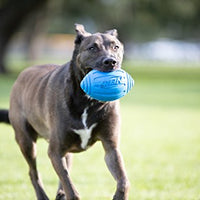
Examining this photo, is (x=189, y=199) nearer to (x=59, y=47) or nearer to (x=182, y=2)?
(x=182, y=2)

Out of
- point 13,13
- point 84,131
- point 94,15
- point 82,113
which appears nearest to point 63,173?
point 84,131

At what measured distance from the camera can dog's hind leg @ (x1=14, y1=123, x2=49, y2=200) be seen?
20.8 feet

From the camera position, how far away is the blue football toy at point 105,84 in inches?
194

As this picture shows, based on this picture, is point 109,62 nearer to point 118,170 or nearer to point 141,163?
point 118,170

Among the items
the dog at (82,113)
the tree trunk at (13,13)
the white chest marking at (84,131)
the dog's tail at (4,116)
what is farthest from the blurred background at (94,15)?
the white chest marking at (84,131)

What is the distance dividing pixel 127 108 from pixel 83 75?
10.5 meters

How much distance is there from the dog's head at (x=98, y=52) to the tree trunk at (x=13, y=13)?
21466 mm

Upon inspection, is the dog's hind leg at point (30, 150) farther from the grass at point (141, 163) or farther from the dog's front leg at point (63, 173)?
the dog's front leg at point (63, 173)

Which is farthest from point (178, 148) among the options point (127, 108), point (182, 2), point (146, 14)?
point (146, 14)

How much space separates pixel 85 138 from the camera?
5.46 meters

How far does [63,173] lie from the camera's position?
5.34 m

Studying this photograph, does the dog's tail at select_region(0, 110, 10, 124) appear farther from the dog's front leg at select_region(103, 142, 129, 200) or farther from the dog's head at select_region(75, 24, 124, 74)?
the dog's front leg at select_region(103, 142, 129, 200)

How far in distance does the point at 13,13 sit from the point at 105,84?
75.1ft

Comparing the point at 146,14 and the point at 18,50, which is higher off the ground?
the point at 146,14
